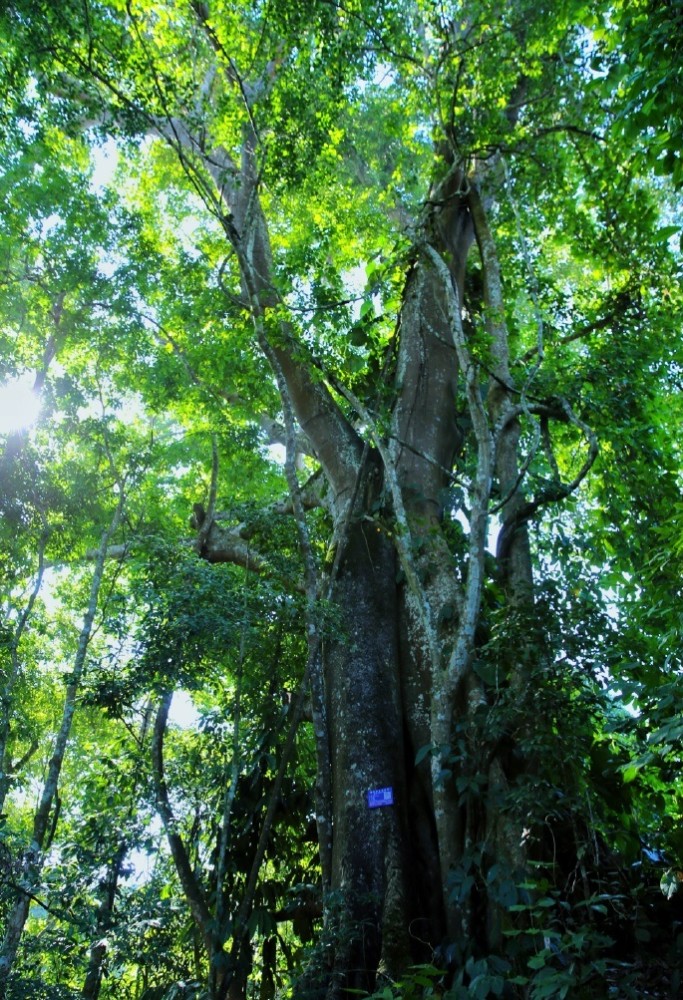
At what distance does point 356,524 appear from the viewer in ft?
20.9

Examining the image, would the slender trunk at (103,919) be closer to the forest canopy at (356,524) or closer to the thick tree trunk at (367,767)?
the forest canopy at (356,524)

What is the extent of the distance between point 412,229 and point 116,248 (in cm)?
374

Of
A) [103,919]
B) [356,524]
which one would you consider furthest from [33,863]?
[356,524]

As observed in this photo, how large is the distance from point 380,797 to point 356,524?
7.31 ft

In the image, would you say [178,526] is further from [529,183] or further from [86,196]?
[529,183]

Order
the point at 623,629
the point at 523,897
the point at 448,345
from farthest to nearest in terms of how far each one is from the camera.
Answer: the point at 448,345, the point at 623,629, the point at 523,897

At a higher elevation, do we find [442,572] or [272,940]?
[442,572]

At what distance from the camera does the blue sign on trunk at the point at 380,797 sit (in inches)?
194

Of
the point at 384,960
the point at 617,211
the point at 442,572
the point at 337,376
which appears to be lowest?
the point at 384,960

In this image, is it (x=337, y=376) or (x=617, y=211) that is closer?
(x=337, y=376)

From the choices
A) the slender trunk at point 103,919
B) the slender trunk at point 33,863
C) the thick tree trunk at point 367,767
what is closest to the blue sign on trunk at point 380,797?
the thick tree trunk at point 367,767

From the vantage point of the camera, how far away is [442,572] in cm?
573

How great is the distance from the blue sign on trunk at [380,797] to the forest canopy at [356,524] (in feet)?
0.05

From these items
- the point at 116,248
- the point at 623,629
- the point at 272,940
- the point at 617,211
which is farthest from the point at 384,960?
the point at 116,248
